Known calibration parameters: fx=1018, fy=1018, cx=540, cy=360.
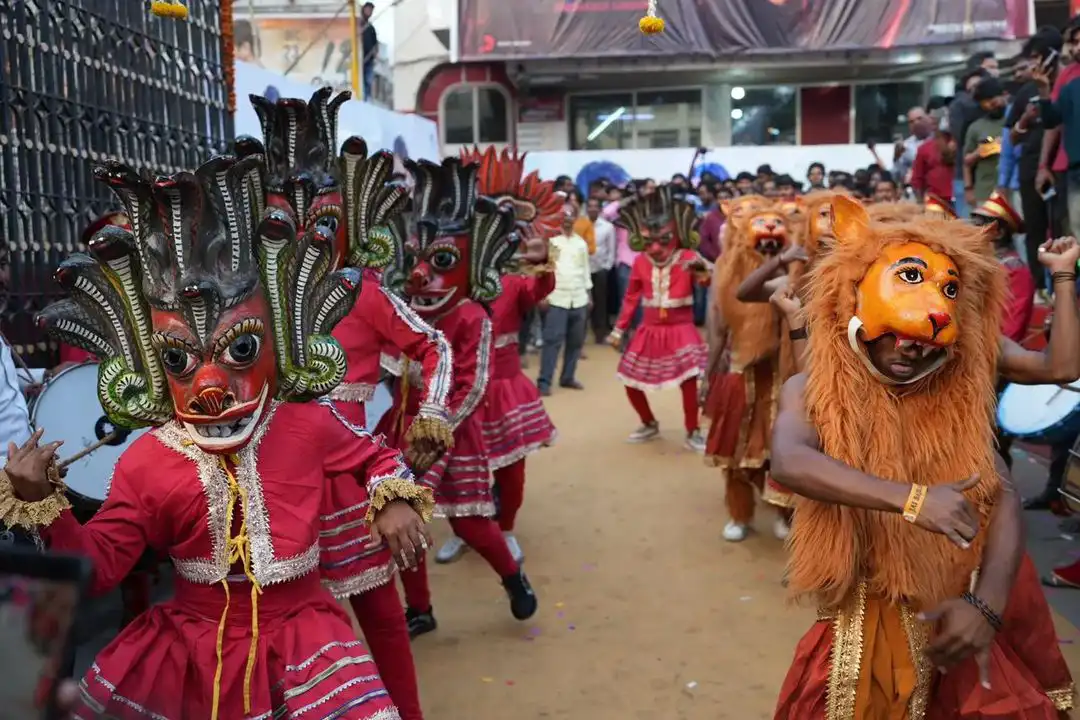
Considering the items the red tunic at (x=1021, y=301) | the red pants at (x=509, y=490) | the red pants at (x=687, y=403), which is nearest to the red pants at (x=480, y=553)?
the red pants at (x=509, y=490)

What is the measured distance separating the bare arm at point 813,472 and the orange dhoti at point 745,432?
2995 mm

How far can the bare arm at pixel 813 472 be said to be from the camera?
2225mm

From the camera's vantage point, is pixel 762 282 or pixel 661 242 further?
pixel 661 242

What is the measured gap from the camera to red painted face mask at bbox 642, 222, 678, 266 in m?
8.34

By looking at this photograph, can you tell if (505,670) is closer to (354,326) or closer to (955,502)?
(354,326)

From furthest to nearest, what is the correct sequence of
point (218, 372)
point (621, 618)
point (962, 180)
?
point (962, 180) < point (621, 618) < point (218, 372)

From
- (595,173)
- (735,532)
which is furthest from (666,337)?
(595,173)

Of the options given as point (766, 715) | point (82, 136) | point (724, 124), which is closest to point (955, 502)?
point (766, 715)

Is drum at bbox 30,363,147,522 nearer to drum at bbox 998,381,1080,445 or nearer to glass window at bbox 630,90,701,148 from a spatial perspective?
drum at bbox 998,381,1080,445

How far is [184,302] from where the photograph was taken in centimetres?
241

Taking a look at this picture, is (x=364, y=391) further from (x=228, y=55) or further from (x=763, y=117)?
(x=763, y=117)

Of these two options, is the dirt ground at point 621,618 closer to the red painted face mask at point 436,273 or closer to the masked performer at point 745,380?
the masked performer at point 745,380

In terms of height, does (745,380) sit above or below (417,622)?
above

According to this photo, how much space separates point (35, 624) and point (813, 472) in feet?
5.39
